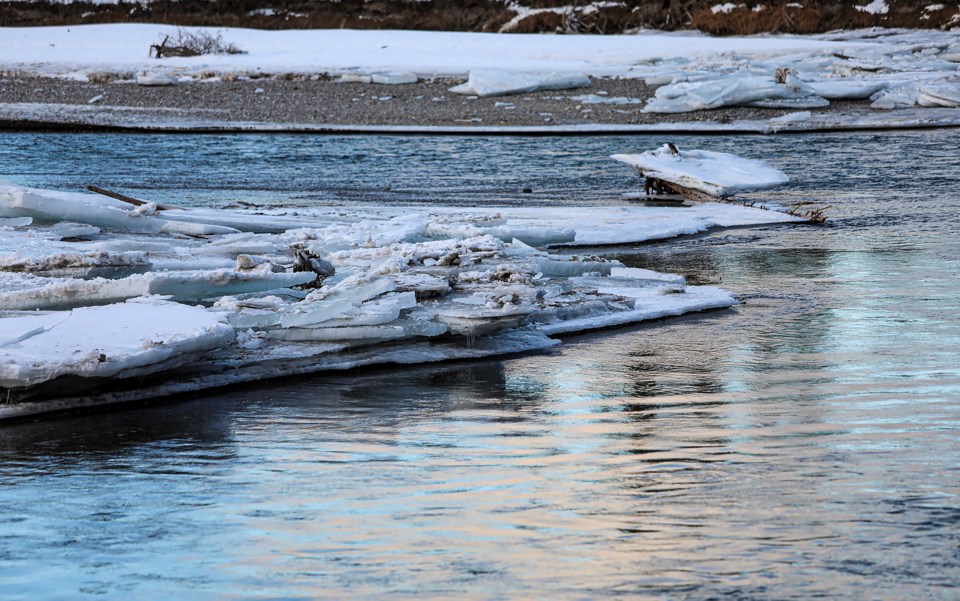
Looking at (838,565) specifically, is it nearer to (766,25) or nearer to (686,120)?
(686,120)

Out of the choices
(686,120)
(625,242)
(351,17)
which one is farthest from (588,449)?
(351,17)

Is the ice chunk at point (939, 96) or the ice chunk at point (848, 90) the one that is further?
the ice chunk at point (848, 90)

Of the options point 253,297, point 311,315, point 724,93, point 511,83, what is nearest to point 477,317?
point 311,315

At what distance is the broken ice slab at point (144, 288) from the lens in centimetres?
605

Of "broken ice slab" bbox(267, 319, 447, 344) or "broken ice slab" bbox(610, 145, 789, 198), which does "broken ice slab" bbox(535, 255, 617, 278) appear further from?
"broken ice slab" bbox(610, 145, 789, 198)

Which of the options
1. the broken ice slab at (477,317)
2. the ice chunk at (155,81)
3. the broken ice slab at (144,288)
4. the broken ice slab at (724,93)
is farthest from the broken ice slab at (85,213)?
the ice chunk at (155,81)

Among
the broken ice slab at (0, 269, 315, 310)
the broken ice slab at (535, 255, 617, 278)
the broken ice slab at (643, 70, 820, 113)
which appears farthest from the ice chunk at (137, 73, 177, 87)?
the broken ice slab at (0, 269, 315, 310)

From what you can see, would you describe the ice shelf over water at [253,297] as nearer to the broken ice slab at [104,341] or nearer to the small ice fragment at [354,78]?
the broken ice slab at [104,341]

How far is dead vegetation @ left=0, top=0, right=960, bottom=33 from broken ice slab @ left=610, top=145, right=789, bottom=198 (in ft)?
68.4

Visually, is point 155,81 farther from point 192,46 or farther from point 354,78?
point 192,46

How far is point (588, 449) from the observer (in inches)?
175

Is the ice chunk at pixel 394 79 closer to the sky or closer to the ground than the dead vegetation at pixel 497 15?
closer to the ground

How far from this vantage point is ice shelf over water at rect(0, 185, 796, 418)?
209 inches

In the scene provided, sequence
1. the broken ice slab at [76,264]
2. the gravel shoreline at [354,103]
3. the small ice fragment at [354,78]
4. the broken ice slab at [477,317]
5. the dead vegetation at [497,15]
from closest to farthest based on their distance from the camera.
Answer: the broken ice slab at [477,317] < the broken ice slab at [76,264] < the gravel shoreline at [354,103] < the small ice fragment at [354,78] < the dead vegetation at [497,15]
